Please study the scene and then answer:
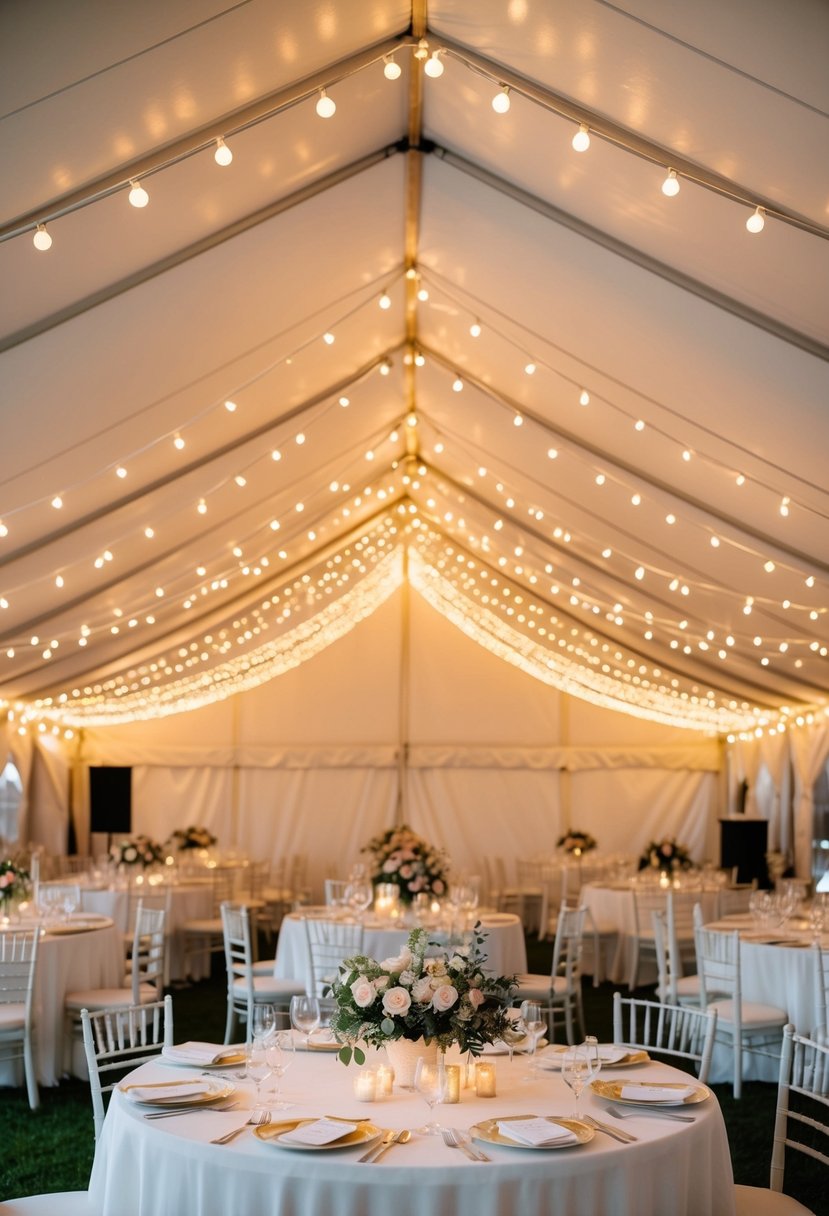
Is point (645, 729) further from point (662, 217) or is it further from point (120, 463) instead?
point (662, 217)

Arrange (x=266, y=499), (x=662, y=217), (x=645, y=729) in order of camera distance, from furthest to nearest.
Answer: (x=645, y=729) < (x=266, y=499) < (x=662, y=217)

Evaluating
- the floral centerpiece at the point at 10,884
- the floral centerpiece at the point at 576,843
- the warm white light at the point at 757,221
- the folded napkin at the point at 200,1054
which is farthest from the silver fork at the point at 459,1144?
the floral centerpiece at the point at 576,843

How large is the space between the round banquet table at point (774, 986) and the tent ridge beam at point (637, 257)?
3.70 meters

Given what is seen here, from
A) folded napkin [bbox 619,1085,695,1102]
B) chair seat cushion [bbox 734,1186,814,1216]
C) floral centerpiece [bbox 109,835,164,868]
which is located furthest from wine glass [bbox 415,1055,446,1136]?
floral centerpiece [bbox 109,835,164,868]

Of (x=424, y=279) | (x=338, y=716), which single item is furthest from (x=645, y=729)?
(x=424, y=279)

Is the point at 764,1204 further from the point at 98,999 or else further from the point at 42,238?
the point at 98,999

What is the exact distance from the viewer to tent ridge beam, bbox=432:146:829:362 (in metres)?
5.30

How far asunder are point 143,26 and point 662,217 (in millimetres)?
2371

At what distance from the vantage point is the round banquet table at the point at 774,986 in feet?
22.2

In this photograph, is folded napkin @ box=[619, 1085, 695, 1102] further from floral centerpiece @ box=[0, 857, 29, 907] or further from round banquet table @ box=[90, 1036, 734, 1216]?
floral centerpiece @ box=[0, 857, 29, 907]

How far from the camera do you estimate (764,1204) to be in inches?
139

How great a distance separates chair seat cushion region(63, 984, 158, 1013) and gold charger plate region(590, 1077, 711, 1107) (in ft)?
13.0

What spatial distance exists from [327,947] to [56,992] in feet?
5.44

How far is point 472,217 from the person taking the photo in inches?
244
